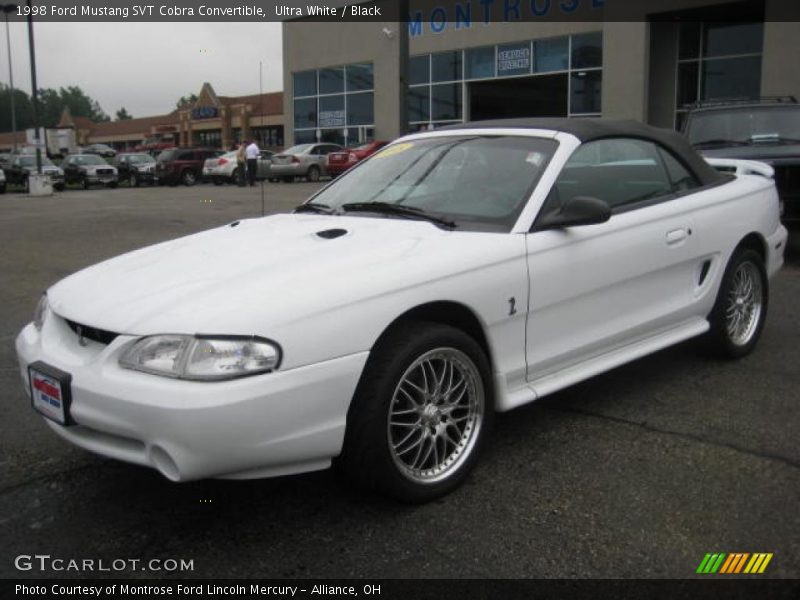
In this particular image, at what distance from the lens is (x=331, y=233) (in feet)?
11.9

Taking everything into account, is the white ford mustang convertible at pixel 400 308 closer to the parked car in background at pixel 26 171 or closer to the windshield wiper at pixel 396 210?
the windshield wiper at pixel 396 210

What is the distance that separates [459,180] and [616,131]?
1.01m

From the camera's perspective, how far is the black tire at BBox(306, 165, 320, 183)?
2907 cm

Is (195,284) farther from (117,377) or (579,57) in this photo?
(579,57)

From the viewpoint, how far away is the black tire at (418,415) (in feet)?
9.77

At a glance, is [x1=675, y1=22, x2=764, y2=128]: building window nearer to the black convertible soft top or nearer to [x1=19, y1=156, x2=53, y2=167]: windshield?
the black convertible soft top

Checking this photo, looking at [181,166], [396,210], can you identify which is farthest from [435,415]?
[181,166]

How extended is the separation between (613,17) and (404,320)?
77.2 ft

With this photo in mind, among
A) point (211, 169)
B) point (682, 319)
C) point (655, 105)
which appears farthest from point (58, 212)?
point (655, 105)

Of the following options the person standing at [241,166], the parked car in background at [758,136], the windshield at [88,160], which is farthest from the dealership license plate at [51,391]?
the windshield at [88,160]

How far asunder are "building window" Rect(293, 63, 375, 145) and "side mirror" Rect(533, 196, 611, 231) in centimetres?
2927

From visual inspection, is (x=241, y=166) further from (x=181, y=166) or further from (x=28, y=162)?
(x=28, y=162)

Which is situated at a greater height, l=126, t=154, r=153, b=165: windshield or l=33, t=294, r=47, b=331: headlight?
l=126, t=154, r=153, b=165: windshield

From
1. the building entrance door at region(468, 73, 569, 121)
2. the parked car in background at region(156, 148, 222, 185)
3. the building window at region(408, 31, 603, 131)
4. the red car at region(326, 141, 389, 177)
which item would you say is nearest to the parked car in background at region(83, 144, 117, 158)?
the parked car in background at region(156, 148, 222, 185)
